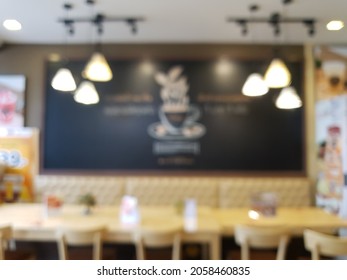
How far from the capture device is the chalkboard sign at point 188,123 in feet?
9.98

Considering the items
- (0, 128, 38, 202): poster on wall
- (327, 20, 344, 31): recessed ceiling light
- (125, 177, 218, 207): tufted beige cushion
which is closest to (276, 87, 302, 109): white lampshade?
(327, 20, 344, 31): recessed ceiling light

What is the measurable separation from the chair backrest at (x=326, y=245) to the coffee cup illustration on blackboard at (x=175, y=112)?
1679 millimetres

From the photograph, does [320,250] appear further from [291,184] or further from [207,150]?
[207,150]

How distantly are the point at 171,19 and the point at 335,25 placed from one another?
1.23 metres

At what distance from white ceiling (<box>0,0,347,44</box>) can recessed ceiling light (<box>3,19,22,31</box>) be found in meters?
0.03

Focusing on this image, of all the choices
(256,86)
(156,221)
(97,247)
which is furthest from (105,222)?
(256,86)

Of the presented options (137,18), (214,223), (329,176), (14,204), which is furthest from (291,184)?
(14,204)

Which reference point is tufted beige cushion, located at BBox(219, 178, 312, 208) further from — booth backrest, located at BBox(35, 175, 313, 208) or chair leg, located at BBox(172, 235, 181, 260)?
chair leg, located at BBox(172, 235, 181, 260)

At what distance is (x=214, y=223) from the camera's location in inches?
79.3

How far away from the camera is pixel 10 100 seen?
2256 millimetres

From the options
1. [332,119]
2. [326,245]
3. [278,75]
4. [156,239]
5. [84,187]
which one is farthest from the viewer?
[84,187]

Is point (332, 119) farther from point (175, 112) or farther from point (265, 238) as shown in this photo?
point (175, 112)

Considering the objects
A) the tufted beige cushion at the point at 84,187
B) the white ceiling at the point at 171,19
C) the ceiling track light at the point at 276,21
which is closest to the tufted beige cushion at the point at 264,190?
the tufted beige cushion at the point at 84,187

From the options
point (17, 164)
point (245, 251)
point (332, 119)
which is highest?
point (332, 119)
